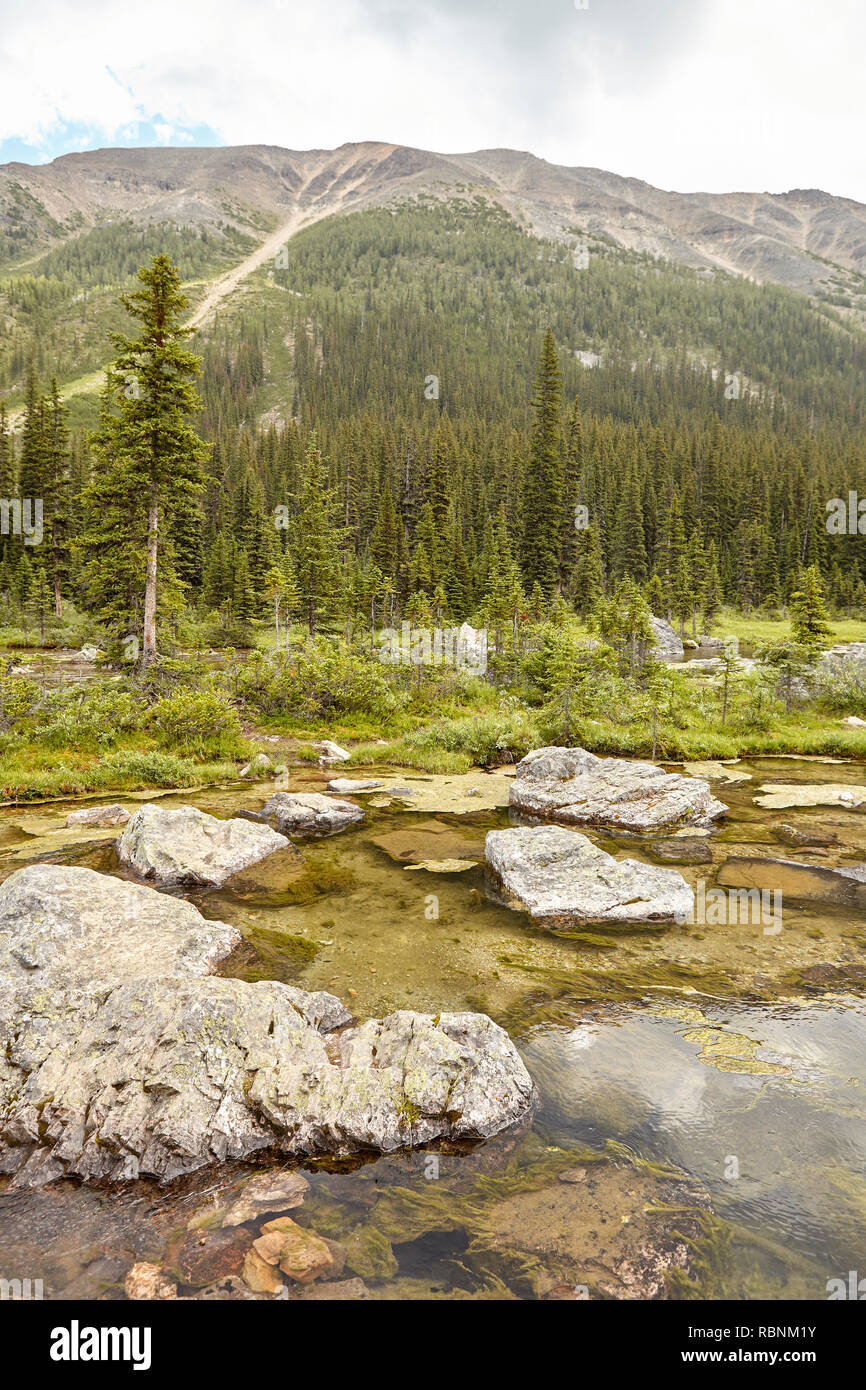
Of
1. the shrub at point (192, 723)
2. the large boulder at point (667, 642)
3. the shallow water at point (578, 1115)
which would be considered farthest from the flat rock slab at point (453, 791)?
the large boulder at point (667, 642)

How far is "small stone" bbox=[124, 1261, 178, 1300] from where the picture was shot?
15.5ft

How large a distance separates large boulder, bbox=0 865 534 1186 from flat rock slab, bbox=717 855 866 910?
27.2 feet

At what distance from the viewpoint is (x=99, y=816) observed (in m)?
17.0

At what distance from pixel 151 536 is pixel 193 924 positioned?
20011 millimetres

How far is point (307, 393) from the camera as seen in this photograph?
16450 centimetres

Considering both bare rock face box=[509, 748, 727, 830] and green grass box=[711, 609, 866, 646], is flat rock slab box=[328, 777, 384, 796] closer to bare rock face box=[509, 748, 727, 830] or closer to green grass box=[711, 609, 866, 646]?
bare rock face box=[509, 748, 727, 830]

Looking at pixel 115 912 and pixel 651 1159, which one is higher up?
pixel 115 912

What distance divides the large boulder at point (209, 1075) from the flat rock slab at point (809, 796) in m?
15.4

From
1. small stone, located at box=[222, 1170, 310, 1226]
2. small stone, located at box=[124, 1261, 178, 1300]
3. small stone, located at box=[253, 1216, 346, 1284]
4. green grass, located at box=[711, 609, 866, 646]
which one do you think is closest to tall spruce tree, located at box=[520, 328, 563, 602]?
green grass, located at box=[711, 609, 866, 646]

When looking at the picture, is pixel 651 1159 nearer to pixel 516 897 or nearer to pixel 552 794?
pixel 516 897

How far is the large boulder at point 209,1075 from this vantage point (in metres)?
6.05

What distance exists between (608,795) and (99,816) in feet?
47.0

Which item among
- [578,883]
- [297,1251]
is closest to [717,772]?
[578,883]
